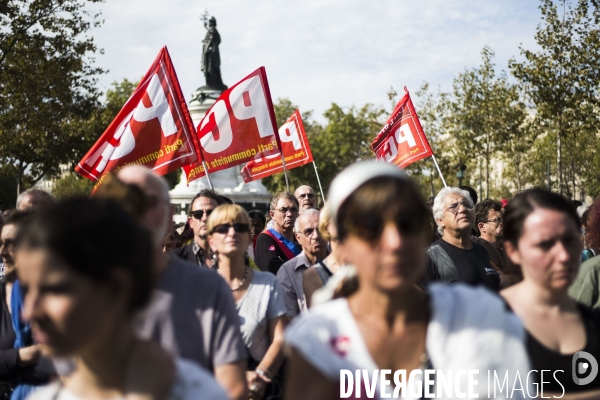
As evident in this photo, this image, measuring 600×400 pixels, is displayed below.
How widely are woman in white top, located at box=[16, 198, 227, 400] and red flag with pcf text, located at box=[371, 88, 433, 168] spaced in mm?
10166

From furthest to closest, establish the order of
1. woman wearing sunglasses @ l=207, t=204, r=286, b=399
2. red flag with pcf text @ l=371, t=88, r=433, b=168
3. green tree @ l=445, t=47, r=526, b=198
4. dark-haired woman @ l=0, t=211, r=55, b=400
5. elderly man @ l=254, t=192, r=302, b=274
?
green tree @ l=445, t=47, r=526, b=198, red flag with pcf text @ l=371, t=88, r=433, b=168, elderly man @ l=254, t=192, r=302, b=274, woman wearing sunglasses @ l=207, t=204, r=286, b=399, dark-haired woman @ l=0, t=211, r=55, b=400

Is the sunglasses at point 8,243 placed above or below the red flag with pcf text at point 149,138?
below

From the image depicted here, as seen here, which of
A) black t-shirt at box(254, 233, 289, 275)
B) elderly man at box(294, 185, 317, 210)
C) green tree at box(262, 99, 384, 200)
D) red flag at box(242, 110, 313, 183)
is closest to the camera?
black t-shirt at box(254, 233, 289, 275)

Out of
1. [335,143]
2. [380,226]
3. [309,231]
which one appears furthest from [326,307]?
[335,143]

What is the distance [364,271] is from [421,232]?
7.5 inches

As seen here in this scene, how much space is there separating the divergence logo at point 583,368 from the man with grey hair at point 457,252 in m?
2.69

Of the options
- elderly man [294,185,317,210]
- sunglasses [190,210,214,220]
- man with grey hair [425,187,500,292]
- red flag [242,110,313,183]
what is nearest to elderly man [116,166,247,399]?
man with grey hair [425,187,500,292]

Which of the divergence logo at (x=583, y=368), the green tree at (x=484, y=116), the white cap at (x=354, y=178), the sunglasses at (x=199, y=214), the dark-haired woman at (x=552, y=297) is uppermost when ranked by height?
the green tree at (x=484, y=116)

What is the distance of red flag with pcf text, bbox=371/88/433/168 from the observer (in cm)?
1189

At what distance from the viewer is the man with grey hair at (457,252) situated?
19.3ft

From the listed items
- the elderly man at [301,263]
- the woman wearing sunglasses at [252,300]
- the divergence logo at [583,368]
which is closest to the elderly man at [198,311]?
the divergence logo at [583,368]

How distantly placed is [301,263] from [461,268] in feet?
3.93

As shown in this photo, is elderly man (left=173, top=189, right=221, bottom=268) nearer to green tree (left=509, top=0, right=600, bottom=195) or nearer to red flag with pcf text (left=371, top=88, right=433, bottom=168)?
red flag with pcf text (left=371, top=88, right=433, bottom=168)

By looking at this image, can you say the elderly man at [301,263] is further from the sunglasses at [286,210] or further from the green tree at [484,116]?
the green tree at [484,116]
